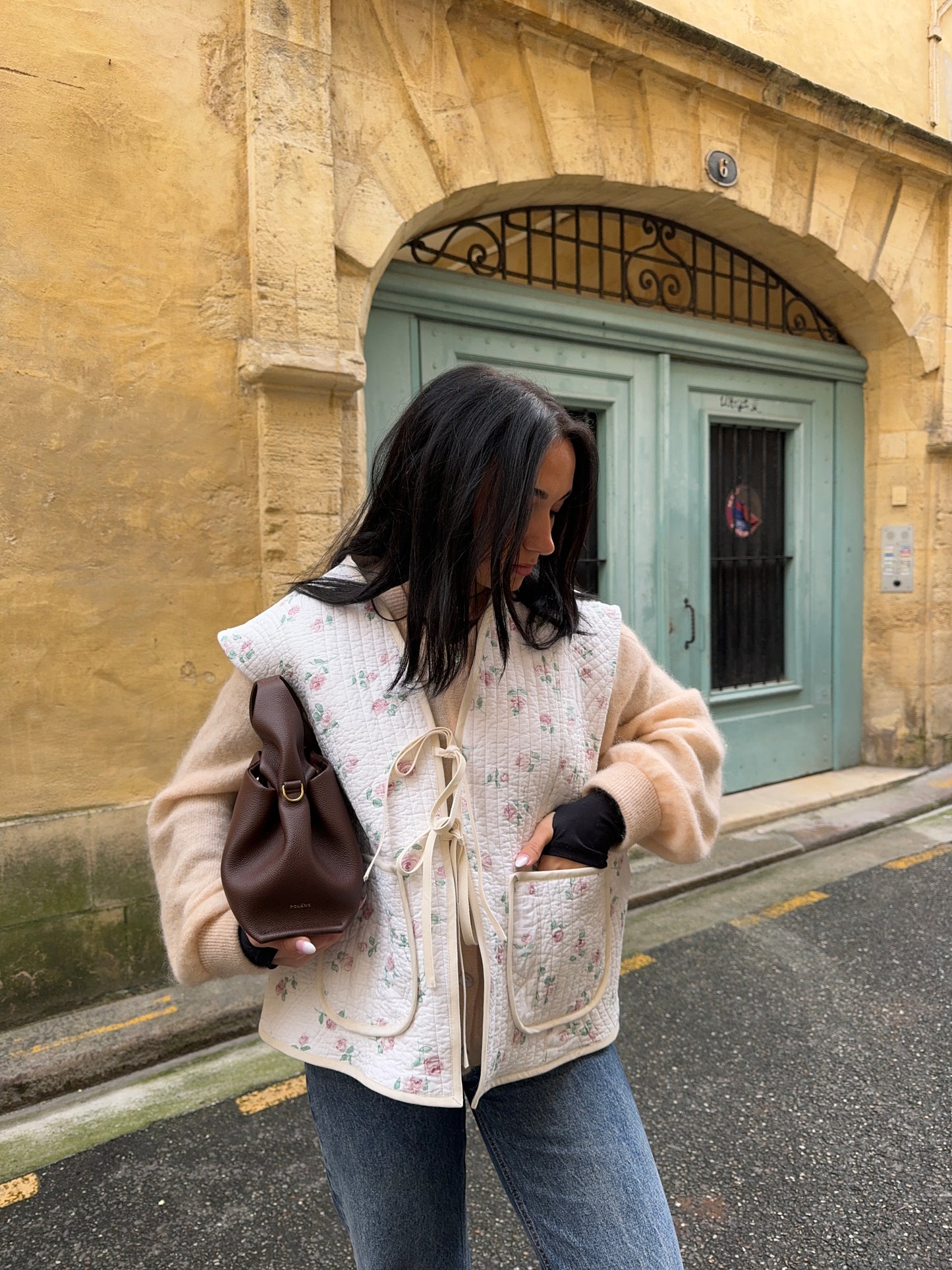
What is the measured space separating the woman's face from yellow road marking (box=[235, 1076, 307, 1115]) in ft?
6.66

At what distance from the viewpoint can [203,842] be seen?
1225 mm

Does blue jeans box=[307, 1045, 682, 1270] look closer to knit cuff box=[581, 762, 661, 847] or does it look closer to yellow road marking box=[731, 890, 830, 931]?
knit cuff box=[581, 762, 661, 847]

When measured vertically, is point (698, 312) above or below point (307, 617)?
above

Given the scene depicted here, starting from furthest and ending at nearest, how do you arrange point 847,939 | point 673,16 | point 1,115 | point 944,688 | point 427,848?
point 944,688 < point 673,16 < point 847,939 < point 1,115 < point 427,848

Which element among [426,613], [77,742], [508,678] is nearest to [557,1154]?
[508,678]

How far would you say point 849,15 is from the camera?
17.7 ft

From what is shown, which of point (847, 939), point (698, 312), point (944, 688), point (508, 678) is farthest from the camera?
point (944, 688)

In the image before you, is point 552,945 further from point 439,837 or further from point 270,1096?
point 270,1096

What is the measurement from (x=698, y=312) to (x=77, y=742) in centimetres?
425

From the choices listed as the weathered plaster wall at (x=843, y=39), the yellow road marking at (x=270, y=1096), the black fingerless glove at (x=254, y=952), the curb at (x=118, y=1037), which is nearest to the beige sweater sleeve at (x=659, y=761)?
the black fingerless glove at (x=254, y=952)

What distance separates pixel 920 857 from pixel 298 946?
14.6ft

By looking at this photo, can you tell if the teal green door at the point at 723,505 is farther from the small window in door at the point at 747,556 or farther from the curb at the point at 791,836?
the curb at the point at 791,836

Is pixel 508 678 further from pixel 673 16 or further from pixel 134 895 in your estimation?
pixel 673 16

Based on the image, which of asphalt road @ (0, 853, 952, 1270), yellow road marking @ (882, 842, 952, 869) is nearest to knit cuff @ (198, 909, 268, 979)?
asphalt road @ (0, 853, 952, 1270)
